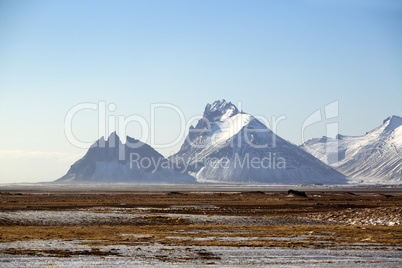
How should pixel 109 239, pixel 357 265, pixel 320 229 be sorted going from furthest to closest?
pixel 320 229 → pixel 109 239 → pixel 357 265

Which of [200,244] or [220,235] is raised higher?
[200,244]

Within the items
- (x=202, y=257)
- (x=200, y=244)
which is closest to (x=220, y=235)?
(x=200, y=244)

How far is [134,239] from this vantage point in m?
35.4

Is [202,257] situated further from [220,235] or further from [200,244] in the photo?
[220,235]

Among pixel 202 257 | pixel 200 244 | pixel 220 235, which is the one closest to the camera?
pixel 202 257

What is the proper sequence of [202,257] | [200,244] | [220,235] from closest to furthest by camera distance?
[202,257] < [200,244] < [220,235]

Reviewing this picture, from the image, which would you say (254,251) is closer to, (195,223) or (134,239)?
(134,239)

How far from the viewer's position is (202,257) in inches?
1093

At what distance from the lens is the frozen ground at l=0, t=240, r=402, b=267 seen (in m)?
25.6

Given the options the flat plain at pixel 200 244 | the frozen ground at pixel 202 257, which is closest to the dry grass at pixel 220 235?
the flat plain at pixel 200 244

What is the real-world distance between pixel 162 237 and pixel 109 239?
345cm

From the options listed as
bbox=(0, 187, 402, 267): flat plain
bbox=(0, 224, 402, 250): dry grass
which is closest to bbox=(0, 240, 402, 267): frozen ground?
bbox=(0, 187, 402, 267): flat plain

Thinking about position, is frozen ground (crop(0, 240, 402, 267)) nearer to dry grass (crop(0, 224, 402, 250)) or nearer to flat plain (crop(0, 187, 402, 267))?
flat plain (crop(0, 187, 402, 267))

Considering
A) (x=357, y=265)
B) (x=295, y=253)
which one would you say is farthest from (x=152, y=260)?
(x=357, y=265)
